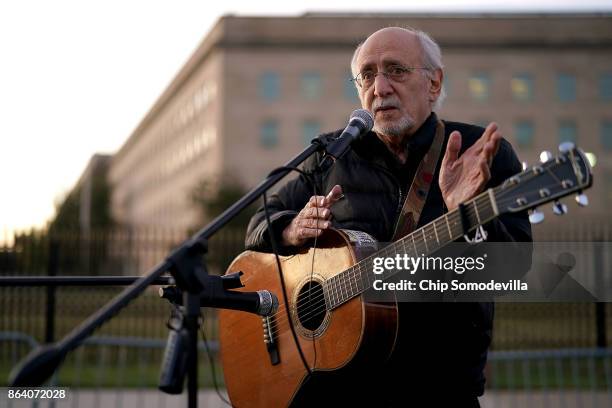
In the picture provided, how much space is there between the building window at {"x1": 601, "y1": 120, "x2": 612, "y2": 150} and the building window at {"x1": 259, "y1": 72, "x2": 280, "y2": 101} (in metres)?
18.4


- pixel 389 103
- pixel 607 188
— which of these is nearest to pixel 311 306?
pixel 389 103

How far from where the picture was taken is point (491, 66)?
138 feet

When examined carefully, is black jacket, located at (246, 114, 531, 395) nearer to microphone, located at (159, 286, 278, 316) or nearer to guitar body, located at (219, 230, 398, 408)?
guitar body, located at (219, 230, 398, 408)

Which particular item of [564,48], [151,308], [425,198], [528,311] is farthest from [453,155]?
[564,48]

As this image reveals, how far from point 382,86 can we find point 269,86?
136 feet

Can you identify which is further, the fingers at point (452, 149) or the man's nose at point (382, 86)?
the man's nose at point (382, 86)

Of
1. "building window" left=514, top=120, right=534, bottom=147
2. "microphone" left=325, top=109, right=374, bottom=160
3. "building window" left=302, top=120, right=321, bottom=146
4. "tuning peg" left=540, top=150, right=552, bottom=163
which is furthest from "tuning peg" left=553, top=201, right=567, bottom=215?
"building window" left=302, top=120, right=321, bottom=146

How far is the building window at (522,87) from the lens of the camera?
41.6 meters

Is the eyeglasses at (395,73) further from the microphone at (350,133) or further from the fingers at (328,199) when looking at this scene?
the fingers at (328,199)

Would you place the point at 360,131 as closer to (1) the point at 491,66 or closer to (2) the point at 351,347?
(2) the point at 351,347

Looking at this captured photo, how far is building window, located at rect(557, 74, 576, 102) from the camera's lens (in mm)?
39844

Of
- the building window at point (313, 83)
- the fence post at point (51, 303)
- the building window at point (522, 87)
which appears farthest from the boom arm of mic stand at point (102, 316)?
the building window at point (313, 83)

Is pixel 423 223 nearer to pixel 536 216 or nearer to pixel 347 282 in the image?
pixel 347 282

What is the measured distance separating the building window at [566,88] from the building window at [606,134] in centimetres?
211
